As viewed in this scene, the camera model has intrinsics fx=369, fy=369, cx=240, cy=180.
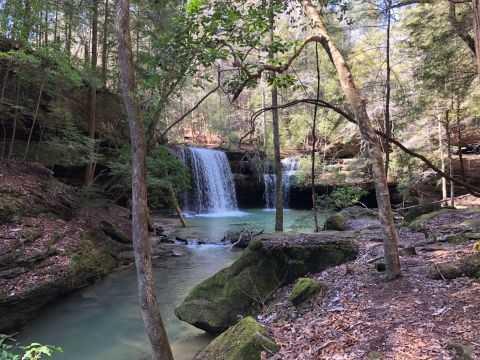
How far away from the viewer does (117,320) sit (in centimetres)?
763

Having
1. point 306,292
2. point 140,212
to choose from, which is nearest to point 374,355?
point 306,292

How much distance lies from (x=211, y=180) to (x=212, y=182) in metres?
0.17

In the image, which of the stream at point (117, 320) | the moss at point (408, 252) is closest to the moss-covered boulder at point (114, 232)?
the stream at point (117, 320)

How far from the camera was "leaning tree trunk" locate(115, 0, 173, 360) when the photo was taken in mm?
4984

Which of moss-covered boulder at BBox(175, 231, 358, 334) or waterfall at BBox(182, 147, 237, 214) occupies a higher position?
waterfall at BBox(182, 147, 237, 214)

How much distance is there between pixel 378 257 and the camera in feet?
19.8

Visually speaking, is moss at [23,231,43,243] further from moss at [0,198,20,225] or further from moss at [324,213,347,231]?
moss at [324,213,347,231]

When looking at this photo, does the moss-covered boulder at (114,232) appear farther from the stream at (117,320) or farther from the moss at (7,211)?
the moss at (7,211)

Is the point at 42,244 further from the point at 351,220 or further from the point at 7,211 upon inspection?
the point at 351,220

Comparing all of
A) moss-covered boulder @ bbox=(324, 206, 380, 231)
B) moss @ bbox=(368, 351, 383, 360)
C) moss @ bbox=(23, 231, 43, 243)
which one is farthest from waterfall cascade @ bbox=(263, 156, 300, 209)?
moss @ bbox=(368, 351, 383, 360)

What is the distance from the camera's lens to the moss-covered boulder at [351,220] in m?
11.1

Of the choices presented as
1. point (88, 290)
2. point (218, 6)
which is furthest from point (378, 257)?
point (88, 290)

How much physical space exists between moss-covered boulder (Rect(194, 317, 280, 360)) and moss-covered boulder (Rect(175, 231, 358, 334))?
1.88 meters

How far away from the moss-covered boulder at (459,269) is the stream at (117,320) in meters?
3.89
